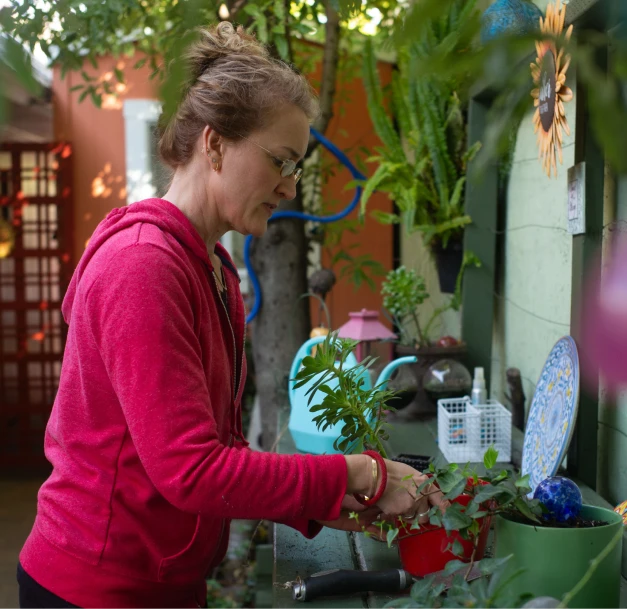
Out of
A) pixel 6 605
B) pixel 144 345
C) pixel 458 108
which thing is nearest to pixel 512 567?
pixel 144 345

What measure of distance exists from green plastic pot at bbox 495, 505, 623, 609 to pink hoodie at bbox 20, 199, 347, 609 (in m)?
0.24

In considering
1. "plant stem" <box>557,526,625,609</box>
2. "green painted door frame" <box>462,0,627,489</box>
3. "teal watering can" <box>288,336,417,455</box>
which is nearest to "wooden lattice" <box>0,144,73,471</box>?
"green painted door frame" <box>462,0,627,489</box>

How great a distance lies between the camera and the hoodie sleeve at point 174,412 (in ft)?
3.01

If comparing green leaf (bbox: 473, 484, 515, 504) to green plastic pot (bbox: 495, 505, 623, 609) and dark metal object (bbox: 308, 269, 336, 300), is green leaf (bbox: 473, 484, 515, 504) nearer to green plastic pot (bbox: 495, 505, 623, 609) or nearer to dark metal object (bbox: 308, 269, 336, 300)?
green plastic pot (bbox: 495, 505, 623, 609)

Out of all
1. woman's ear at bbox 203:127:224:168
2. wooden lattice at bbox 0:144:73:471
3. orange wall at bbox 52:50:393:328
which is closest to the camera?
woman's ear at bbox 203:127:224:168

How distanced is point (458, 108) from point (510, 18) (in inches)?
43.6

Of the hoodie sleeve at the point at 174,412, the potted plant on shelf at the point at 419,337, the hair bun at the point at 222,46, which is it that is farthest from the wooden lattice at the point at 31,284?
the hoodie sleeve at the point at 174,412

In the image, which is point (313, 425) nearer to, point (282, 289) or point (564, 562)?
point (564, 562)

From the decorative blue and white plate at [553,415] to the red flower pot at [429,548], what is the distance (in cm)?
33

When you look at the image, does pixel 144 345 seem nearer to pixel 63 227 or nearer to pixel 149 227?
pixel 149 227

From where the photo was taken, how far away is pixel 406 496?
3.41 ft

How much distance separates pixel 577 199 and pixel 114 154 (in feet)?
15.2

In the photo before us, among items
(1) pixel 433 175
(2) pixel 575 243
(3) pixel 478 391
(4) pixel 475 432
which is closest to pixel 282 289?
(1) pixel 433 175

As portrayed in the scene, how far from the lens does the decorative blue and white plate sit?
134cm
